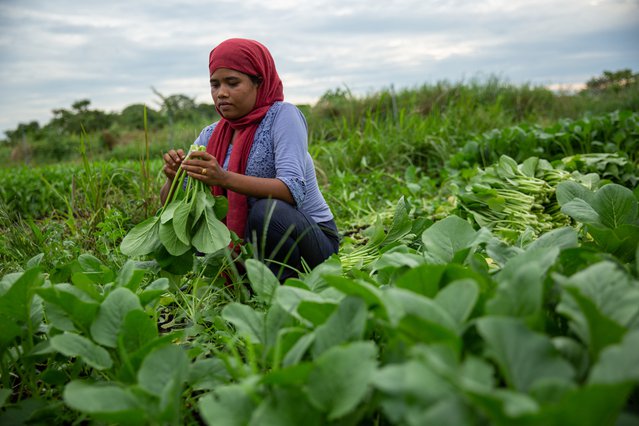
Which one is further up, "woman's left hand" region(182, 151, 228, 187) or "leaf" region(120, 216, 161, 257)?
"woman's left hand" region(182, 151, 228, 187)

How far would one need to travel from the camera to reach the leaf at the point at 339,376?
0.72m

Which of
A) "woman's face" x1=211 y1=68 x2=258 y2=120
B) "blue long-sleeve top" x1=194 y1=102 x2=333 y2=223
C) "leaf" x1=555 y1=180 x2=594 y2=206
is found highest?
"woman's face" x1=211 y1=68 x2=258 y2=120

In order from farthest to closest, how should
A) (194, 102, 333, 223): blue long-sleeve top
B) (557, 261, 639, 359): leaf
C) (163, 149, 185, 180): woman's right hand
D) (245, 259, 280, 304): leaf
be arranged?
(194, 102, 333, 223): blue long-sleeve top → (163, 149, 185, 180): woman's right hand → (245, 259, 280, 304): leaf → (557, 261, 639, 359): leaf

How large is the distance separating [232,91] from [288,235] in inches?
27.0

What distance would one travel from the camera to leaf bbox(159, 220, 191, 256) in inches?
65.8

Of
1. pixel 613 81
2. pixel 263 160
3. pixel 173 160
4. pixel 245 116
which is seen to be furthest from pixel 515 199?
pixel 613 81

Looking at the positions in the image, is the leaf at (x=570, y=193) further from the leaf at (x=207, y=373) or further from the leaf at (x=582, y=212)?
the leaf at (x=207, y=373)

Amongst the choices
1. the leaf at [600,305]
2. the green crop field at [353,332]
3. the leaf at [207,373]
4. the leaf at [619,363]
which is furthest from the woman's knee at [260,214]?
the leaf at [619,363]

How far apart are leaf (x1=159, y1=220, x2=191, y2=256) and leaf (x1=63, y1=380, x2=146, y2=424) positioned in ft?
→ 2.78

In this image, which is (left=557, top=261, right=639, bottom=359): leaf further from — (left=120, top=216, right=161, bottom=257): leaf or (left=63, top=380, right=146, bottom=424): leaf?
(left=120, top=216, right=161, bottom=257): leaf

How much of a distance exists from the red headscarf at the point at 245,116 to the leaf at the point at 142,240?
1.38 feet

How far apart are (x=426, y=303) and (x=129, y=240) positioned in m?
1.27

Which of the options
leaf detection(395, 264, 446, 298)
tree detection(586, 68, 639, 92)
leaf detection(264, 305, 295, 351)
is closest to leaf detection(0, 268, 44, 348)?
leaf detection(264, 305, 295, 351)

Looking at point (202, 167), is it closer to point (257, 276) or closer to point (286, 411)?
point (257, 276)
